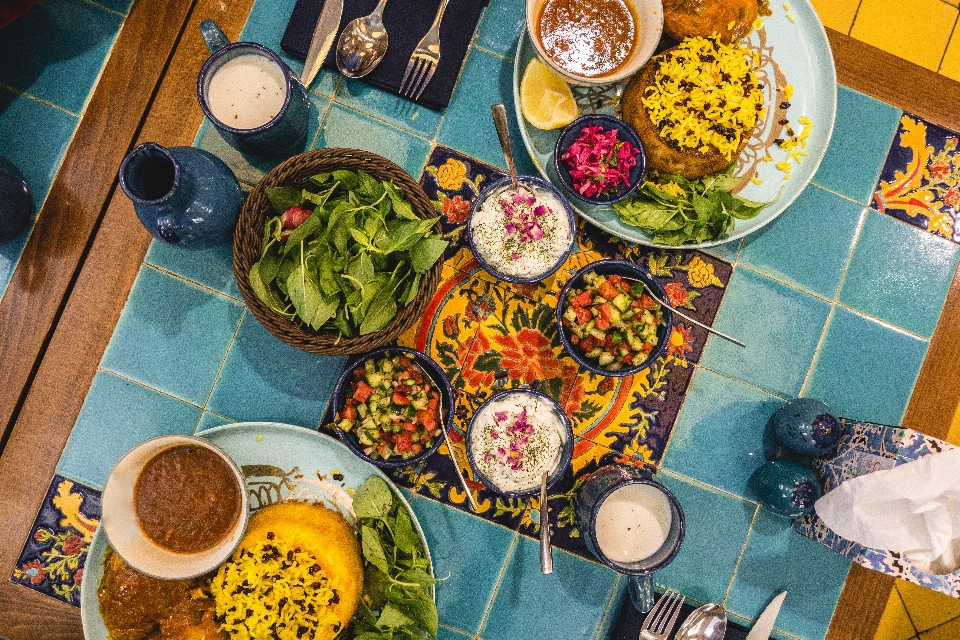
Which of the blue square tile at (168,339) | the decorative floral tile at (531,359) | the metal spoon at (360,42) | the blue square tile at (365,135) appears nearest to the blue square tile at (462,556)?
the decorative floral tile at (531,359)

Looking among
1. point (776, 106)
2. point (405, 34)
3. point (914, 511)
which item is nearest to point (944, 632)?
point (914, 511)

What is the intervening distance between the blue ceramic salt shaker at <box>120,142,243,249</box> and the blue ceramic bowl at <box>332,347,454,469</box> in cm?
55

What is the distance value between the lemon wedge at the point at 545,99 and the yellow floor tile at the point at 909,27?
1080 mm

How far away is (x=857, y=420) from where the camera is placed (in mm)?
2027

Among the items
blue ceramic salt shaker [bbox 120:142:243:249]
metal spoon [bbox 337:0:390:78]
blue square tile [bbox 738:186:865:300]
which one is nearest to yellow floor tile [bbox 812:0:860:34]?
blue square tile [bbox 738:186:865:300]

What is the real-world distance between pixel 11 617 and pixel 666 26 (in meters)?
2.79

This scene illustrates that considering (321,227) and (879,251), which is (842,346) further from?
(321,227)

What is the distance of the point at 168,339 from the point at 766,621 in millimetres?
2158

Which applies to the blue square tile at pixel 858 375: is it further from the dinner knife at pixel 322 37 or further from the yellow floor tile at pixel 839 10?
the dinner knife at pixel 322 37

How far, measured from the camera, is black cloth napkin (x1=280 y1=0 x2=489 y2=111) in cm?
198

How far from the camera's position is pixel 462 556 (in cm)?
203

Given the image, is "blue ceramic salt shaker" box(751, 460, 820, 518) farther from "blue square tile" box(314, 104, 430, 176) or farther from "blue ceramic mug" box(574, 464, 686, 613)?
"blue square tile" box(314, 104, 430, 176)

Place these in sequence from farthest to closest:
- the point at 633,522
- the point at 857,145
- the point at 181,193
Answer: the point at 857,145 → the point at 633,522 → the point at 181,193

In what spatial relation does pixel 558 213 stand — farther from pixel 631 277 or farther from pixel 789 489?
pixel 789 489
